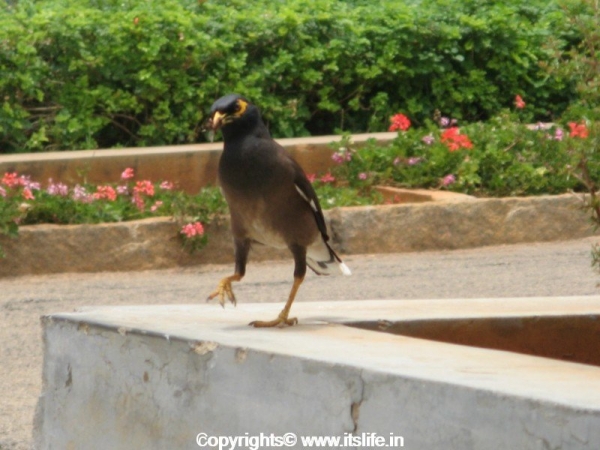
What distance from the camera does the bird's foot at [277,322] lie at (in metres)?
3.68

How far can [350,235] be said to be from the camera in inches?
326

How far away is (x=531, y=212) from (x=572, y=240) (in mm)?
370

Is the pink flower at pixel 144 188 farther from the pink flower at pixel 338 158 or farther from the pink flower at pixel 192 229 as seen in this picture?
the pink flower at pixel 338 158

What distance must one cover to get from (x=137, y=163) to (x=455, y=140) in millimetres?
2452

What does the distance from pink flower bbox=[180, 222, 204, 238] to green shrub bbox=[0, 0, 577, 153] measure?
7.64ft

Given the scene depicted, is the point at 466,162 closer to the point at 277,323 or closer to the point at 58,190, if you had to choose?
the point at 58,190

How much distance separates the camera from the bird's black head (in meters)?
3.68

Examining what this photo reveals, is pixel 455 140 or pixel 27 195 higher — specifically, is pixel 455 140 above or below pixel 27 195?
above

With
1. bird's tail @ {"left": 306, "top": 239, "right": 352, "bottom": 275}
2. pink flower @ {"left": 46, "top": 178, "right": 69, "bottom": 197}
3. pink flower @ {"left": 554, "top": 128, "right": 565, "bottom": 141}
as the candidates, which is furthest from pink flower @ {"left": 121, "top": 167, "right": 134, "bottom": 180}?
bird's tail @ {"left": 306, "top": 239, "right": 352, "bottom": 275}

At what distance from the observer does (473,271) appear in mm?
7691

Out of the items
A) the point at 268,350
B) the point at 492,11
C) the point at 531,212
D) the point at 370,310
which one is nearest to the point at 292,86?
the point at 492,11

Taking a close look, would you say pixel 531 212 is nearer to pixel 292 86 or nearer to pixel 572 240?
pixel 572 240

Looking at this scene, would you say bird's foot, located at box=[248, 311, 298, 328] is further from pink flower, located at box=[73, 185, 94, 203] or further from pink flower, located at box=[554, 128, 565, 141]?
pink flower, located at box=[554, 128, 565, 141]

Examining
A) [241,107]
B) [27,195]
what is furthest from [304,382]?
[27,195]
